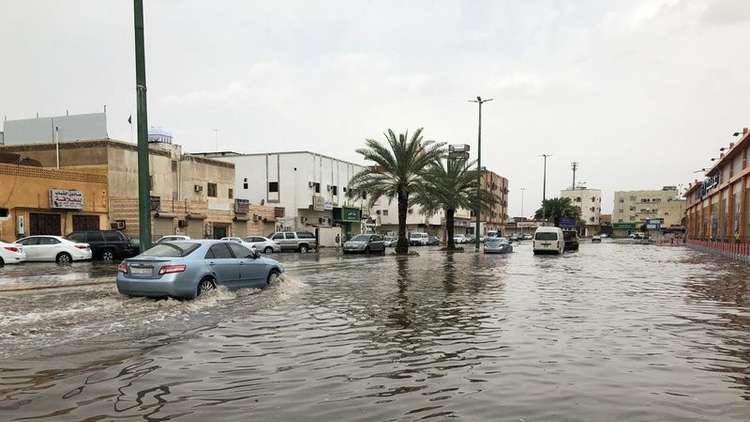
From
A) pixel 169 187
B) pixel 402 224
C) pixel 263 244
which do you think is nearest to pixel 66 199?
pixel 169 187

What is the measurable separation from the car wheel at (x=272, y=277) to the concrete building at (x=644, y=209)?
145 m

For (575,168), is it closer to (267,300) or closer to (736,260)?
(736,260)

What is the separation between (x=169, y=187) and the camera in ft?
139

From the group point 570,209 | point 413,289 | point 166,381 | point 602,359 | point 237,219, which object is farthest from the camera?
point 570,209

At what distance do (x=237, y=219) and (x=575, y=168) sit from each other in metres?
127

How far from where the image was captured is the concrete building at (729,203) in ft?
123

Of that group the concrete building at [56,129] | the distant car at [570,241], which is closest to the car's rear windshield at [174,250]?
the concrete building at [56,129]

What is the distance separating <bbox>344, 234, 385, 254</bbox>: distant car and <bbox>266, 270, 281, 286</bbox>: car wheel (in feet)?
77.7

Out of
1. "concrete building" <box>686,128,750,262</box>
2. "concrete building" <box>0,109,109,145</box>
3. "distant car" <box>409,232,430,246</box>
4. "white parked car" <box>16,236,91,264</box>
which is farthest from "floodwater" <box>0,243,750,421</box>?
"distant car" <box>409,232,430,246</box>

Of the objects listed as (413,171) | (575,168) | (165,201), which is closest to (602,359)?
(413,171)

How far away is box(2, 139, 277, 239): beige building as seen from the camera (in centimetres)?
3784

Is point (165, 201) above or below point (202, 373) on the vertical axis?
above

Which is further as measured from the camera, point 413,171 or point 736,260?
point 413,171

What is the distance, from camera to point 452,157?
42.0 m
